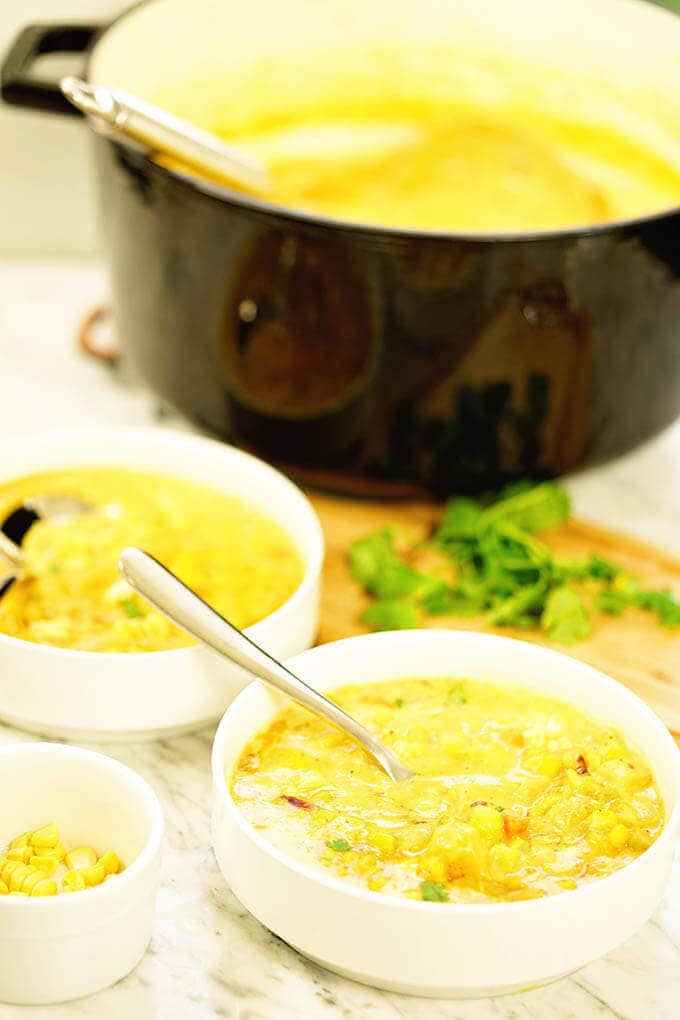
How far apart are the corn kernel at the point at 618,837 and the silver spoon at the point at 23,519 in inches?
29.6

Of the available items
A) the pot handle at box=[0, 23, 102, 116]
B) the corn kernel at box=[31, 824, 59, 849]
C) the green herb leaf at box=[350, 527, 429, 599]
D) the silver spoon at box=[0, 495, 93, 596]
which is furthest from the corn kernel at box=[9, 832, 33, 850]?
the pot handle at box=[0, 23, 102, 116]

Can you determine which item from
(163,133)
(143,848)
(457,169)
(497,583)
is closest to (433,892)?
(143,848)

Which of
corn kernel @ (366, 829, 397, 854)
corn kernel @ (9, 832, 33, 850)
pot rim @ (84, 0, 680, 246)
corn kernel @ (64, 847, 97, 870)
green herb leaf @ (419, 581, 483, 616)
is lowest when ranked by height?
green herb leaf @ (419, 581, 483, 616)

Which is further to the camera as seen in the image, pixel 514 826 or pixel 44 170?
pixel 44 170

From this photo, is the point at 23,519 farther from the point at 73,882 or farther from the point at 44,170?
the point at 44,170

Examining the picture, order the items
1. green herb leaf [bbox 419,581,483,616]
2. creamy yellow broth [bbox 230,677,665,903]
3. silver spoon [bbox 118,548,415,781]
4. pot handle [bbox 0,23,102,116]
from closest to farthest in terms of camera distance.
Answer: creamy yellow broth [bbox 230,677,665,903] → silver spoon [bbox 118,548,415,781] → green herb leaf [bbox 419,581,483,616] → pot handle [bbox 0,23,102,116]

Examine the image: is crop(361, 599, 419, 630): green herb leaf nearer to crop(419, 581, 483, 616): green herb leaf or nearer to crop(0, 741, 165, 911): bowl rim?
crop(419, 581, 483, 616): green herb leaf

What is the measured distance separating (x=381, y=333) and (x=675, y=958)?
2.76 feet

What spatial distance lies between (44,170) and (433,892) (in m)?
1.77

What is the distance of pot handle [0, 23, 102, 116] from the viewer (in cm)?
205

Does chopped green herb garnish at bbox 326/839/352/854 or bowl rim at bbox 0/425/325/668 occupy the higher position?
chopped green herb garnish at bbox 326/839/352/854

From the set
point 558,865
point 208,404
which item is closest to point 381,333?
point 208,404

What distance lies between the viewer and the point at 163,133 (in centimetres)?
200

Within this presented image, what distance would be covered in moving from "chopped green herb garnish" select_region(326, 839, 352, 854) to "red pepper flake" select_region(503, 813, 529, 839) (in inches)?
5.8
